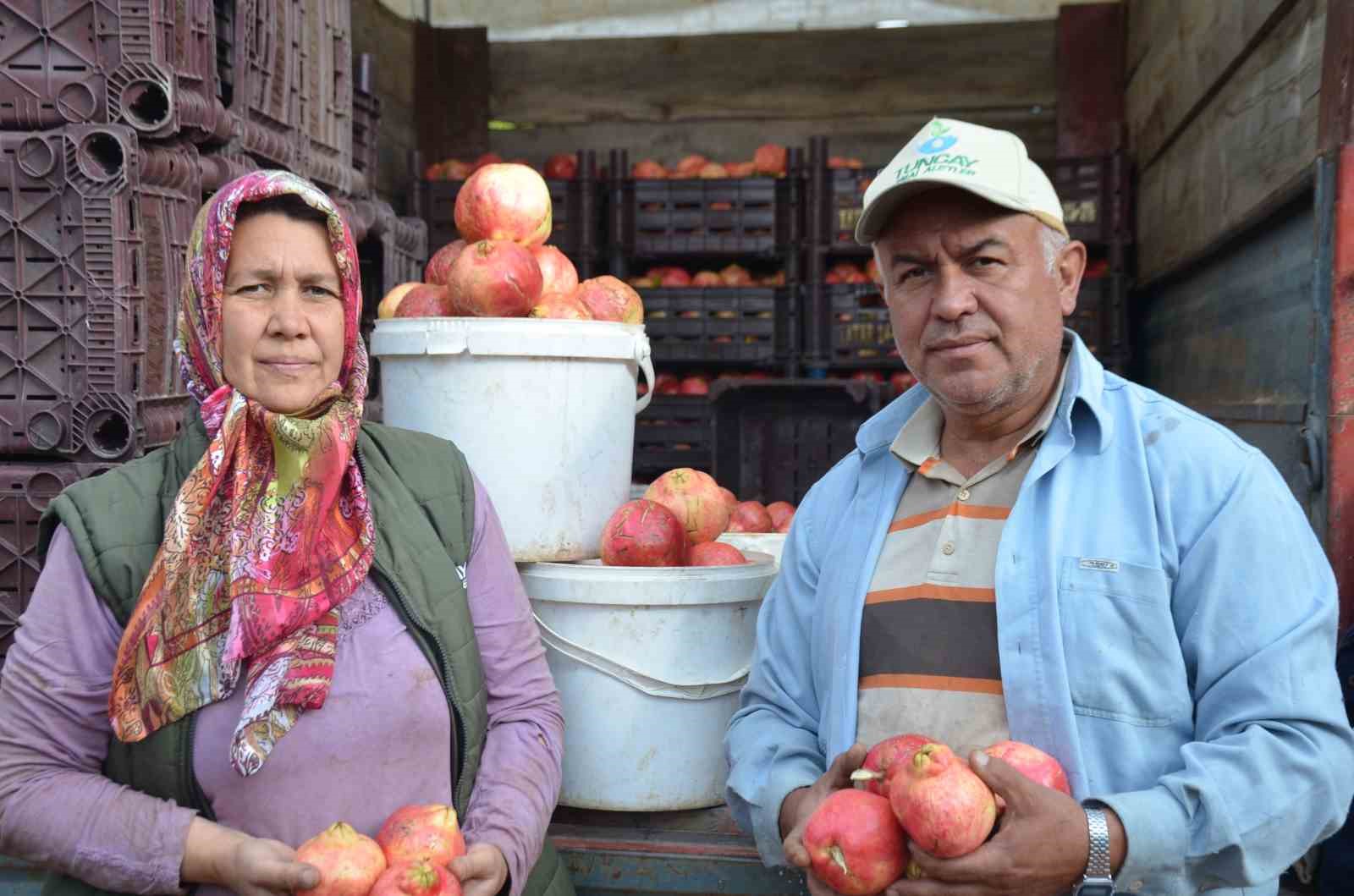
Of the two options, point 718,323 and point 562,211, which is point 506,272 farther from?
point 562,211

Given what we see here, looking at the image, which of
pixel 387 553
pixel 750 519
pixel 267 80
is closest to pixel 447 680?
pixel 387 553

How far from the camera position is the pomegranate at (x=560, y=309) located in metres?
2.61

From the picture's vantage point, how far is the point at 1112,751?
1572mm

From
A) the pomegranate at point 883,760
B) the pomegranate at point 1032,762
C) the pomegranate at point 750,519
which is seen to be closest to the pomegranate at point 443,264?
the pomegranate at point 750,519

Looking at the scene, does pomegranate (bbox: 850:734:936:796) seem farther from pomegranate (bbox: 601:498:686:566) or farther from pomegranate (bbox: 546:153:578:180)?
pomegranate (bbox: 546:153:578:180)

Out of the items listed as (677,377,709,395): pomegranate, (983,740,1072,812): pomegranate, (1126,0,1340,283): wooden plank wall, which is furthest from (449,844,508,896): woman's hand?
Answer: (677,377,709,395): pomegranate

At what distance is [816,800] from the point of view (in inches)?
63.3

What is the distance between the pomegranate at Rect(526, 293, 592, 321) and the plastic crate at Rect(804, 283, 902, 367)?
13.5 feet

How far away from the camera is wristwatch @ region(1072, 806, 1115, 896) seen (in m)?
1.44

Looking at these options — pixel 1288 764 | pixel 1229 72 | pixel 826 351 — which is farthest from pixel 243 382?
pixel 826 351

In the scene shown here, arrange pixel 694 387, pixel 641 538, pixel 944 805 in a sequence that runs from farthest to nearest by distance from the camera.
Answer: pixel 694 387 → pixel 641 538 → pixel 944 805

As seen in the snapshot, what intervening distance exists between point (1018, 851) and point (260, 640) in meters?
1.13

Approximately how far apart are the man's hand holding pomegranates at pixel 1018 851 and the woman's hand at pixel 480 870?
0.66 meters

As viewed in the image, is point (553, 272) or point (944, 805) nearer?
point (944, 805)
